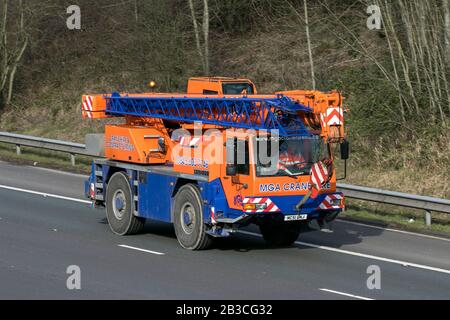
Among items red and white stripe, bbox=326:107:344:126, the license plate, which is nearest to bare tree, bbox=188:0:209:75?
red and white stripe, bbox=326:107:344:126

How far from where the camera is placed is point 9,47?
38438mm

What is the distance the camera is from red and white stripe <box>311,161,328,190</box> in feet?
55.4

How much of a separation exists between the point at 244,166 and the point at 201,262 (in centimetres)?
176

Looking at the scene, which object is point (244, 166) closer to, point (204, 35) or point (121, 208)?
point (121, 208)

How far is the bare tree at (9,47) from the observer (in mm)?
36812

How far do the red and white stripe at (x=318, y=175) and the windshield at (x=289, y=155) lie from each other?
0.08 meters

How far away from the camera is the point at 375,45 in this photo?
31484 millimetres

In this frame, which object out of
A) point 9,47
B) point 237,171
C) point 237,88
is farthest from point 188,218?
point 9,47

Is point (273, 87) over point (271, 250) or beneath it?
over

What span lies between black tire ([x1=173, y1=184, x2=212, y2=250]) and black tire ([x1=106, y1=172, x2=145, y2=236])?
158 cm

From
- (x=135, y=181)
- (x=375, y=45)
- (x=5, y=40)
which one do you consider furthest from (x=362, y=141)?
(x=5, y=40)
